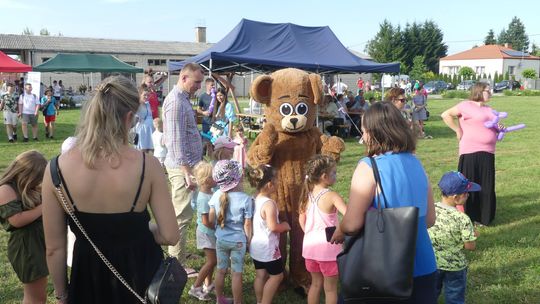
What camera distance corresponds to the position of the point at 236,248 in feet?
12.5

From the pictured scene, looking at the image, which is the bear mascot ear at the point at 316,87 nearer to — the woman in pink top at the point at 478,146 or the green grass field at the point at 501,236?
the green grass field at the point at 501,236

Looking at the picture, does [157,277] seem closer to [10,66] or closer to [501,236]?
[501,236]

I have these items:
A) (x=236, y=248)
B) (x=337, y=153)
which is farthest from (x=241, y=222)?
(x=337, y=153)

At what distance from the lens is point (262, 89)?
488 centimetres

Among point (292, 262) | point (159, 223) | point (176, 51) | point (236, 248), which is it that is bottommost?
point (292, 262)

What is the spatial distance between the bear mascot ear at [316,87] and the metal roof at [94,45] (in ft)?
123

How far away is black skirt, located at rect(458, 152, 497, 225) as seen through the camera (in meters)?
6.17

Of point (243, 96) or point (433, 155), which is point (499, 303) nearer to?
point (433, 155)

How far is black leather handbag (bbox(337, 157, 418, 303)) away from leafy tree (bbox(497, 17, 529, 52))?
117 meters

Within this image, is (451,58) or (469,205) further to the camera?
(451,58)

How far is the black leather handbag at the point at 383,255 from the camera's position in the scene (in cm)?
236

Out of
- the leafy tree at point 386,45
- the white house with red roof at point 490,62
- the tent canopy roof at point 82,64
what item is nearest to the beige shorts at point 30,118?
the tent canopy roof at point 82,64

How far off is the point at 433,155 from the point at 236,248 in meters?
9.15

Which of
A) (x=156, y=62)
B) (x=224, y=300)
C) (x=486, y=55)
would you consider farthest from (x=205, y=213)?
(x=486, y=55)
